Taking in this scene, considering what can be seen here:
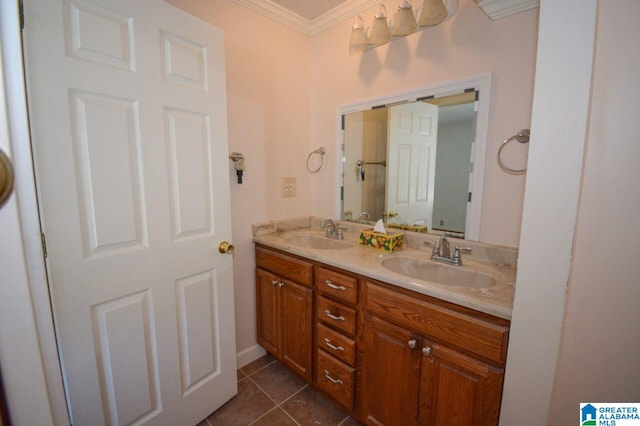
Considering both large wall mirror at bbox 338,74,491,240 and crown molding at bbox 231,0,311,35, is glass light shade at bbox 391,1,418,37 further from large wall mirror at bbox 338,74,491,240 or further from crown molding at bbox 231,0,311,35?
crown molding at bbox 231,0,311,35

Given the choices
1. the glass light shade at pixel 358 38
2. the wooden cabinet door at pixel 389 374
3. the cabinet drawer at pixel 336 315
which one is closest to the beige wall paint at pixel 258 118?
the glass light shade at pixel 358 38

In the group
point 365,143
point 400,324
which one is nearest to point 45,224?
point 400,324

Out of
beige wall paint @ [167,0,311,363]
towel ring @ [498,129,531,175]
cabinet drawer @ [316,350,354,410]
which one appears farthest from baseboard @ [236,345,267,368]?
towel ring @ [498,129,531,175]

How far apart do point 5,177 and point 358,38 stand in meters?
1.71

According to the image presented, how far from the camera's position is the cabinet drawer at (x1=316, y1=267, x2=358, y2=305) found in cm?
124

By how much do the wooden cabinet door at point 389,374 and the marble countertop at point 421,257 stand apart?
22cm

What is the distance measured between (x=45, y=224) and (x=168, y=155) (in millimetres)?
472

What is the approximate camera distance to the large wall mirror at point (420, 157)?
4.37ft

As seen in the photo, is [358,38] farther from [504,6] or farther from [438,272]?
[438,272]

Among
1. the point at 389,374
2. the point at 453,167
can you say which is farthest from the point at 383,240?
the point at 389,374

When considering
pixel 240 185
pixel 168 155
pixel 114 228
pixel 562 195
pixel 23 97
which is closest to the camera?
pixel 23 97

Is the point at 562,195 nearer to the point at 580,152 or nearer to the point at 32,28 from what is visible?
the point at 580,152

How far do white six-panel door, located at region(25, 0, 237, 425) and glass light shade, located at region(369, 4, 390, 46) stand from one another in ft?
2.79

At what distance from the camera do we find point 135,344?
1088mm
